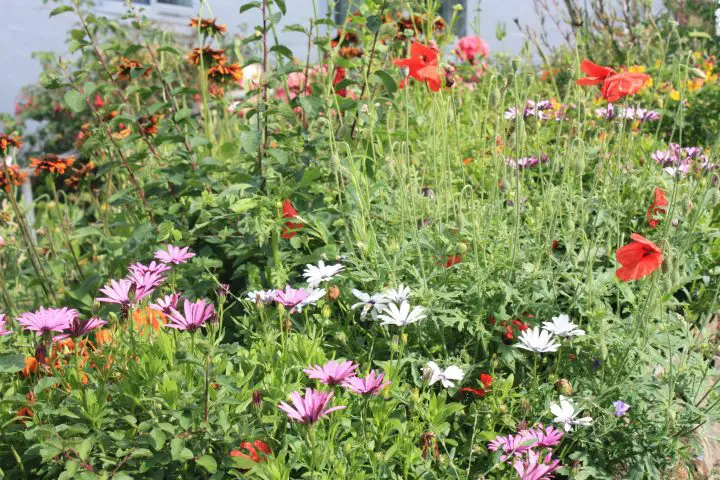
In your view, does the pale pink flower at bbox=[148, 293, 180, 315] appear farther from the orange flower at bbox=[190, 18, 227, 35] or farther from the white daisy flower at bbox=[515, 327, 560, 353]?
the orange flower at bbox=[190, 18, 227, 35]

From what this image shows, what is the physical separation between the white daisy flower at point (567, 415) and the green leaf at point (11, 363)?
1.11 meters

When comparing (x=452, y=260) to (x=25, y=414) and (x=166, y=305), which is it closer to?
(x=166, y=305)

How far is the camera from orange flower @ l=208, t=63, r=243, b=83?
2.79 metres

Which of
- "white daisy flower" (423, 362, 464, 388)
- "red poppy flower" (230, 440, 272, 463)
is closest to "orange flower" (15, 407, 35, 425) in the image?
"red poppy flower" (230, 440, 272, 463)

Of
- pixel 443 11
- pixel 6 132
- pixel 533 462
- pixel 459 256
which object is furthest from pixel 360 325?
pixel 443 11

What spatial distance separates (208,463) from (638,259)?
936 mm

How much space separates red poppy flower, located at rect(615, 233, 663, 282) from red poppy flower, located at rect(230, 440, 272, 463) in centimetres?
79

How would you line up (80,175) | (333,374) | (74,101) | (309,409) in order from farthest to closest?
(80,175)
(74,101)
(333,374)
(309,409)

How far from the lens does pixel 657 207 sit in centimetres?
222

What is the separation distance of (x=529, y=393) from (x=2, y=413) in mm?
1186

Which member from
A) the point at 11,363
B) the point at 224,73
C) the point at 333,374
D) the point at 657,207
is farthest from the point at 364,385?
the point at 224,73

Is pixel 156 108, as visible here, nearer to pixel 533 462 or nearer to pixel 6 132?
pixel 6 132

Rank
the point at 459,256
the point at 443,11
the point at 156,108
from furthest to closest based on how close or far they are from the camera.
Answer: the point at 443,11, the point at 156,108, the point at 459,256

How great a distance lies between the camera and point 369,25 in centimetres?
234
